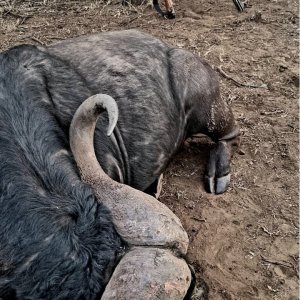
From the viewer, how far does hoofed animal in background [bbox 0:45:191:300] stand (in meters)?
2.30

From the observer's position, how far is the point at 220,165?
4.43 metres

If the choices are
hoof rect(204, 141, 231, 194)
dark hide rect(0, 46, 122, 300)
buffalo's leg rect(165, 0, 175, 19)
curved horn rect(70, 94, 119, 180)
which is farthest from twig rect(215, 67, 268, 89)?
curved horn rect(70, 94, 119, 180)

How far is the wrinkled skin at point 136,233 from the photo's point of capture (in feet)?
7.25

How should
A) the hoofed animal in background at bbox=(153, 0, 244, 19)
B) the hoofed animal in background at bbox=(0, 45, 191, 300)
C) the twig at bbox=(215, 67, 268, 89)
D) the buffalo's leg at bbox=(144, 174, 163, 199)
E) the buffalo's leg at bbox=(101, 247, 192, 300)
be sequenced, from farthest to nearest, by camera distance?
the hoofed animal in background at bbox=(153, 0, 244, 19) < the twig at bbox=(215, 67, 268, 89) < the buffalo's leg at bbox=(144, 174, 163, 199) < the hoofed animal in background at bbox=(0, 45, 191, 300) < the buffalo's leg at bbox=(101, 247, 192, 300)

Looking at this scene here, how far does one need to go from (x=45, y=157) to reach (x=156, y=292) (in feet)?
3.57

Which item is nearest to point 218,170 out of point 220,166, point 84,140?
point 220,166

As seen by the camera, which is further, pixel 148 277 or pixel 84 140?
pixel 84 140

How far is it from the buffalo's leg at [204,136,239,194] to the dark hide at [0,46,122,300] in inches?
61.5

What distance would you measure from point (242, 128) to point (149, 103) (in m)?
1.31

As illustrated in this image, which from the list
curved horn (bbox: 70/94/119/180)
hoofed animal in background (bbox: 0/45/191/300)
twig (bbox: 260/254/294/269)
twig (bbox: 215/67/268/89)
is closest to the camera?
hoofed animal in background (bbox: 0/45/191/300)

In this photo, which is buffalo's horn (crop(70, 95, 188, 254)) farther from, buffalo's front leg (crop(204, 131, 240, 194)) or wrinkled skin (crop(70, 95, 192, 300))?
buffalo's front leg (crop(204, 131, 240, 194))

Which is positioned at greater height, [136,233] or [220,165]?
[136,233]

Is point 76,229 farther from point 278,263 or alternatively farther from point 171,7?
point 171,7

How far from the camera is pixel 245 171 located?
4.45m
